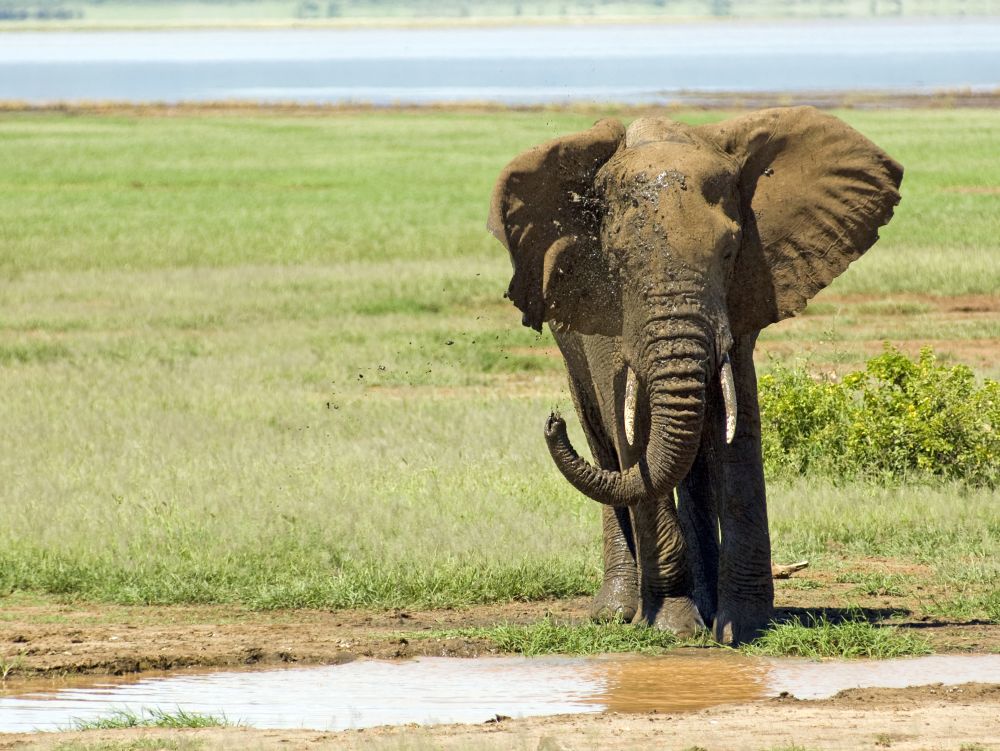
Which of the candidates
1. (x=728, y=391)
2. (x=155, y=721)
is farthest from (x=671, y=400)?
(x=155, y=721)

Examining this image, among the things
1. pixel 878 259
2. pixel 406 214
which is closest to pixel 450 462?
pixel 878 259

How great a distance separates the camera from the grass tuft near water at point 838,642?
827cm

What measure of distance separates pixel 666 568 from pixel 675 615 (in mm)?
246

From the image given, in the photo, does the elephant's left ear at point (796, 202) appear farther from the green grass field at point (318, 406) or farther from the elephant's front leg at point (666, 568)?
the green grass field at point (318, 406)

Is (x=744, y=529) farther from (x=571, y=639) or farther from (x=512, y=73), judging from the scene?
(x=512, y=73)

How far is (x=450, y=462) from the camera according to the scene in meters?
13.0

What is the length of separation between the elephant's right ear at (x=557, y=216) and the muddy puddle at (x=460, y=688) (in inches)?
65.1

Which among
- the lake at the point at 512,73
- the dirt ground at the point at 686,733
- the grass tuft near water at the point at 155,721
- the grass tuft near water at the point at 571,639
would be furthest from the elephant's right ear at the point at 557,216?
the lake at the point at 512,73

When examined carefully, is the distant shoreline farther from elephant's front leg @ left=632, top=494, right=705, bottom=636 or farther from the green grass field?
Answer: elephant's front leg @ left=632, top=494, right=705, bottom=636

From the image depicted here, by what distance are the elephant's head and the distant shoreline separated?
5791cm

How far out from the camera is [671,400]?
7461mm

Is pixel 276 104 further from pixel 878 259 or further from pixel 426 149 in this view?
pixel 878 259

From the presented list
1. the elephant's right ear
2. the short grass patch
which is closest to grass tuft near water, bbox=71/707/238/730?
the short grass patch

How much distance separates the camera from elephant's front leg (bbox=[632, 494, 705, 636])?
8.75 metres
